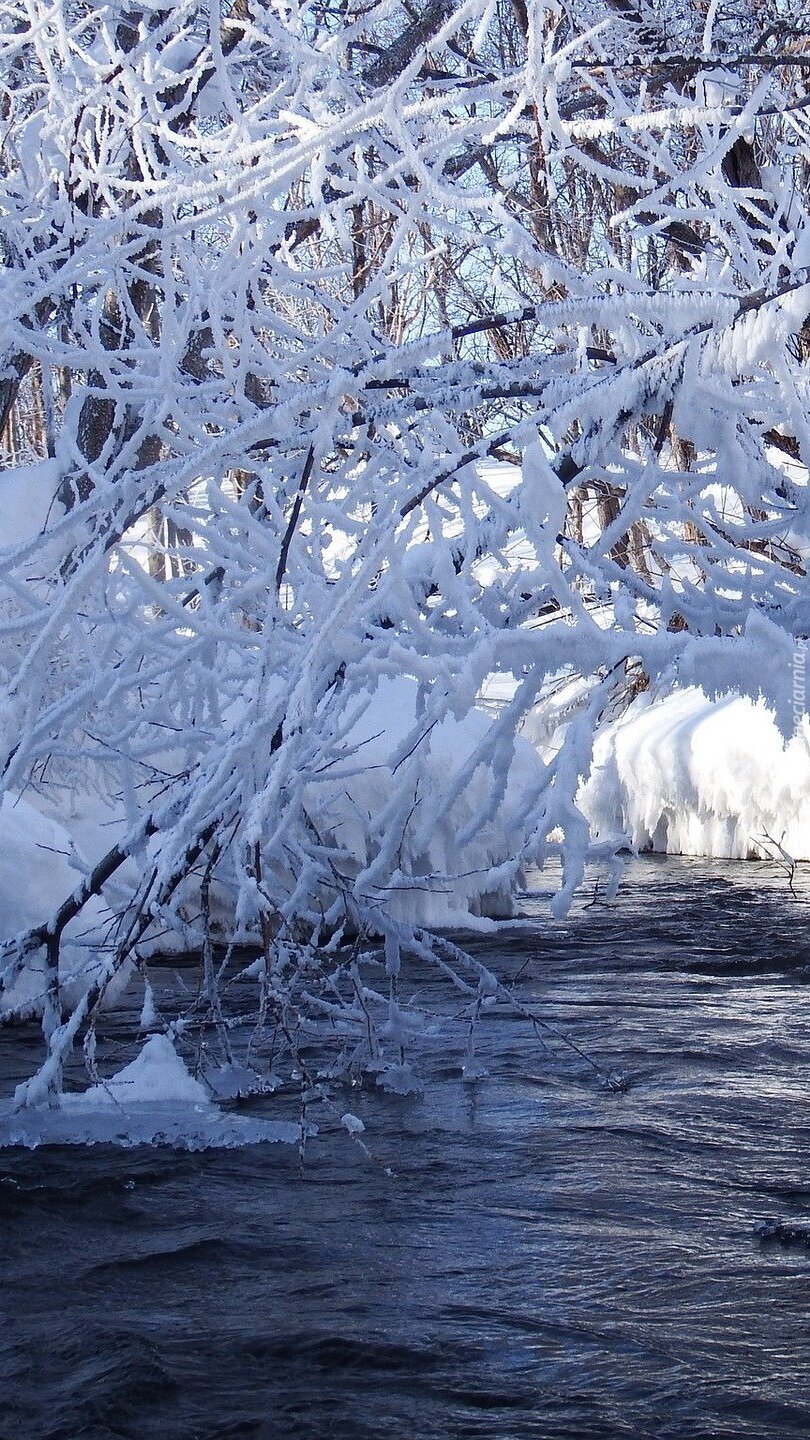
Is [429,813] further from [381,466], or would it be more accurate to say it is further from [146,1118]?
[381,466]

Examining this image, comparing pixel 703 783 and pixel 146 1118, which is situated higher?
pixel 703 783

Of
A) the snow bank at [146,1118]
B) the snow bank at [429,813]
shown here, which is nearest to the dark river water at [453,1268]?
the snow bank at [146,1118]

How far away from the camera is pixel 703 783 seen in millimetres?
13797

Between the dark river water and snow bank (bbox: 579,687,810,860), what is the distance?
6745mm

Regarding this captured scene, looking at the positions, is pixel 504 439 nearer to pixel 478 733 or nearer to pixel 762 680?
pixel 762 680

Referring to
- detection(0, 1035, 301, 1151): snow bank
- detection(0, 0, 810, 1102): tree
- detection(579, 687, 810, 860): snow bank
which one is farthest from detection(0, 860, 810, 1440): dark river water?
detection(579, 687, 810, 860): snow bank

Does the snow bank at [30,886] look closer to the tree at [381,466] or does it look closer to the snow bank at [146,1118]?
the snow bank at [146,1118]

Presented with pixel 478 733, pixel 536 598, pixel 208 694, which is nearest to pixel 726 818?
pixel 478 733

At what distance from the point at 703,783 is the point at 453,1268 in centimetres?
995

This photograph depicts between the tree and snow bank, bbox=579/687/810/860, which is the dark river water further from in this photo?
snow bank, bbox=579/687/810/860

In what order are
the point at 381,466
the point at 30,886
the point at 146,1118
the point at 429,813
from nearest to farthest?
the point at 381,466 < the point at 146,1118 < the point at 30,886 < the point at 429,813

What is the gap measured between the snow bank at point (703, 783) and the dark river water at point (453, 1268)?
6.74 m

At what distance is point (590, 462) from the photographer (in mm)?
3883

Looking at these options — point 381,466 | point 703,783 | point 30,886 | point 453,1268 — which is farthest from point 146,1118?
point 703,783
